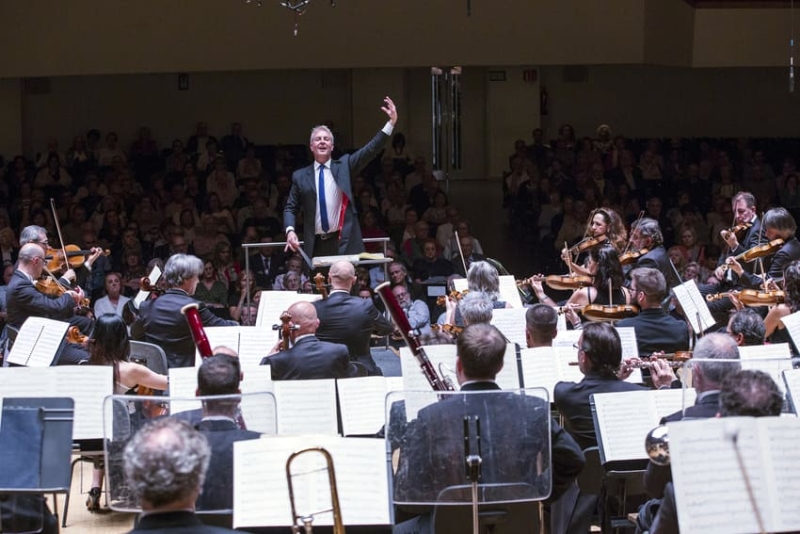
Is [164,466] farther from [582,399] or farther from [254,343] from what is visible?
[254,343]

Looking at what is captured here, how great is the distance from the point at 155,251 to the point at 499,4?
4643 millimetres

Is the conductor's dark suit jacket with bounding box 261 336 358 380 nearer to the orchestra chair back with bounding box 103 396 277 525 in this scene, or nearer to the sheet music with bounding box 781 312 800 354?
the orchestra chair back with bounding box 103 396 277 525

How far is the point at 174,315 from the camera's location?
6742 mm

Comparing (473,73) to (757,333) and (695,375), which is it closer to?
(757,333)

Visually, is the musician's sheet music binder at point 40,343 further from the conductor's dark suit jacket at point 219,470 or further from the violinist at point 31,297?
the conductor's dark suit jacket at point 219,470

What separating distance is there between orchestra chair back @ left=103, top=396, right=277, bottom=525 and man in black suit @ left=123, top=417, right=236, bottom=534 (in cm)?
77

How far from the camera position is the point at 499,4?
1305cm

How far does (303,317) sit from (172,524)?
2.82 meters

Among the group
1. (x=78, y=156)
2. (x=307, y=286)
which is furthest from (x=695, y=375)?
(x=78, y=156)

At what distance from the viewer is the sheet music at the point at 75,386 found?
5090 mm

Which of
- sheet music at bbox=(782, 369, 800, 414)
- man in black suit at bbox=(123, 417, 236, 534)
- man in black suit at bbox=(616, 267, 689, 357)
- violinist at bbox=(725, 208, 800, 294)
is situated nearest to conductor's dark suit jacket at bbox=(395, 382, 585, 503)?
sheet music at bbox=(782, 369, 800, 414)

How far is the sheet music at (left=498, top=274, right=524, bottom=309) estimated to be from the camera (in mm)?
7828

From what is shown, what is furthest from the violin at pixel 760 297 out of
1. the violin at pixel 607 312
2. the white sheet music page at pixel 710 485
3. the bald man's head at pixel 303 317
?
the white sheet music page at pixel 710 485

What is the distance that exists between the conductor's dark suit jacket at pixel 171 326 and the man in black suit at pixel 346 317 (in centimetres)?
73
